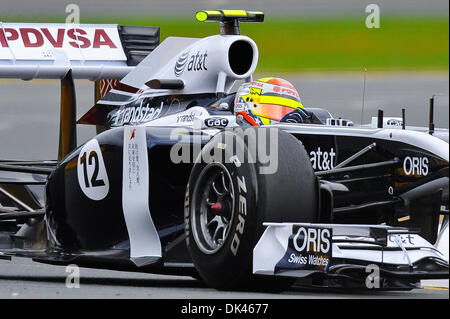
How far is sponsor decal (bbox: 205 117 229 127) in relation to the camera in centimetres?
770

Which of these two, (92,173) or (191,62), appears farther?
(191,62)

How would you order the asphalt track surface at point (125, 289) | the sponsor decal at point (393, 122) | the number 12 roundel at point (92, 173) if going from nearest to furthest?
1. the asphalt track surface at point (125, 289)
2. the number 12 roundel at point (92, 173)
3. the sponsor decal at point (393, 122)

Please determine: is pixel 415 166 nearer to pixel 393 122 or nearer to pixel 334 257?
pixel 334 257

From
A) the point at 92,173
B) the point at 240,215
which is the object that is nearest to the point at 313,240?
the point at 240,215

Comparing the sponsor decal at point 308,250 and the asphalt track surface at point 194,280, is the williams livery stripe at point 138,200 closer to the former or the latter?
the asphalt track surface at point 194,280

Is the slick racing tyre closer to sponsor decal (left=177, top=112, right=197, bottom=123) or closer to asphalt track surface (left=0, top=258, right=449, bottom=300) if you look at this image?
asphalt track surface (left=0, top=258, right=449, bottom=300)

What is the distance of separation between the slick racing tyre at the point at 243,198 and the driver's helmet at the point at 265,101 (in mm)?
1111

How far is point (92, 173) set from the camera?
7508 mm

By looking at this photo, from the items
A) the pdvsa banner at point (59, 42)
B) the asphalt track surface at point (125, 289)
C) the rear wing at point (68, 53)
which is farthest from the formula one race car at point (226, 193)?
the pdvsa banner at point (59, 42)

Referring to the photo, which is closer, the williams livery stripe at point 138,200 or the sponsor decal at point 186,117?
the williams livery stripe at point 138,200

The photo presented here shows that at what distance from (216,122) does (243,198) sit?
1598mm

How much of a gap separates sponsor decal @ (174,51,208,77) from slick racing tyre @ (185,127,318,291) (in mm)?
2017

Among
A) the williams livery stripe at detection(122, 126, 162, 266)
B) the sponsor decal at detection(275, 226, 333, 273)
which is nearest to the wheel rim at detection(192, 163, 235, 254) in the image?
the sponsor decal at detection(275, 226, 333, 273)

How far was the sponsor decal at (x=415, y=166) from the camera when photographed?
6645 millimetres
